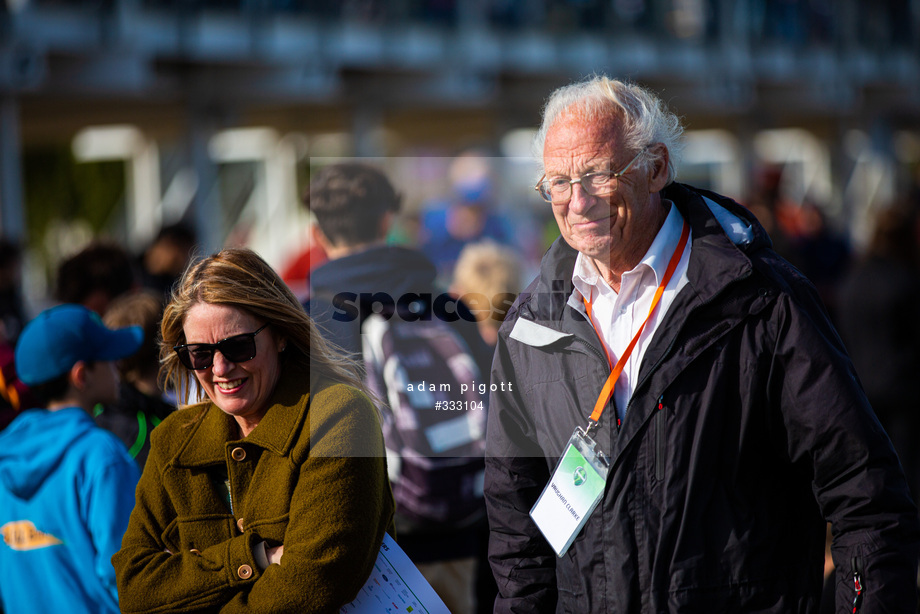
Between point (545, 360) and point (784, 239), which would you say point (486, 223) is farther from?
point (545, 360)

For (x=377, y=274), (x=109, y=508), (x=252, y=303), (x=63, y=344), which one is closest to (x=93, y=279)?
(x=63, y=344)

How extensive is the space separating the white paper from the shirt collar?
2.43 feet

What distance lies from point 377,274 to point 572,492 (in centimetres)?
122

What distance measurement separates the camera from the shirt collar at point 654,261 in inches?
85.6

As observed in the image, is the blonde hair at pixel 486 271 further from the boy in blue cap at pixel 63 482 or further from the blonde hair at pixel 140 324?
the boy in blue cap at pixel 63 482

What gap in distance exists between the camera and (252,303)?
2.25 metres

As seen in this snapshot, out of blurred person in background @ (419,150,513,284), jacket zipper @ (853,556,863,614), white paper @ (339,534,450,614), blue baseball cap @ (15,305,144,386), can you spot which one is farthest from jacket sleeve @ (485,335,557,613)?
blurred person in background @ (419,150,513,284)

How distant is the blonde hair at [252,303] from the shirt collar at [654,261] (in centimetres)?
60

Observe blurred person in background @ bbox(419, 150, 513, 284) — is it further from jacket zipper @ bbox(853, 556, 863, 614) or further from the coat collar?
jacket zipper @ bbox(853, 556, 863, 614)

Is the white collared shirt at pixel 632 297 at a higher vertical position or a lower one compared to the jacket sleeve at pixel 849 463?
higher

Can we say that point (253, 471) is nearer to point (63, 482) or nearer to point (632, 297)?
point (63, 482)

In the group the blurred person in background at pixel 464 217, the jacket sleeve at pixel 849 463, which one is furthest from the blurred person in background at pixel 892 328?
the jacket sleeve at pixel 849 463

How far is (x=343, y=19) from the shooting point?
11.5 m

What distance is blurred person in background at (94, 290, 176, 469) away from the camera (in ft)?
10.2
